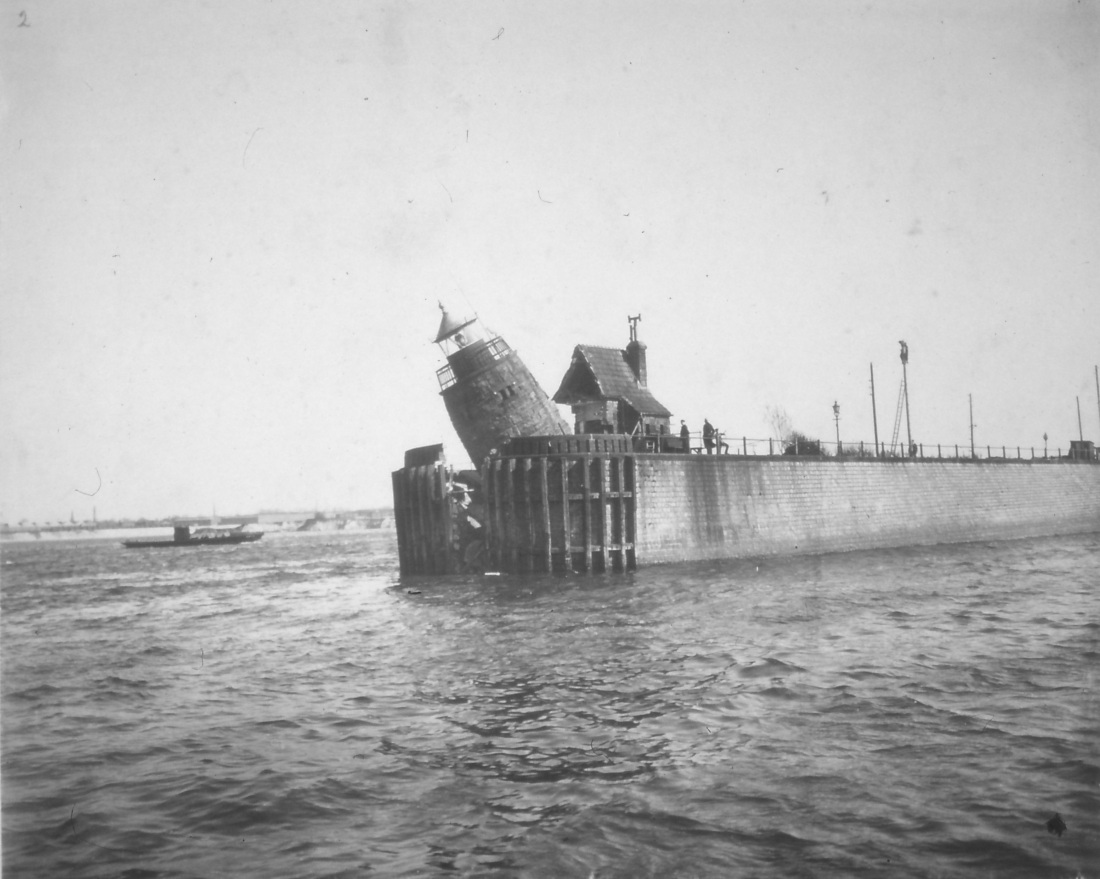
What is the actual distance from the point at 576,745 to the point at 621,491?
19.6 meters

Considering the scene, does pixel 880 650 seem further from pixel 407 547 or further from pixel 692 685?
pixel 407 547

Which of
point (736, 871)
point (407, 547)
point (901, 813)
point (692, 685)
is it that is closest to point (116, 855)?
point (736, 871)

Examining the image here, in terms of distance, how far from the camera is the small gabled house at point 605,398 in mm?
36031

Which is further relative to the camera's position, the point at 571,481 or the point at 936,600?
the point at 571,481

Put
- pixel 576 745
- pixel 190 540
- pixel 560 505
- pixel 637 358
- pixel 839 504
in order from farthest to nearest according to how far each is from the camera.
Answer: pixel 190 540, pixel 637 358, pixel 839 504, pixel 560 505, pixel 576 745

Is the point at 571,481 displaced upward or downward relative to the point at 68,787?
upward

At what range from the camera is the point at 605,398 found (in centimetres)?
3591

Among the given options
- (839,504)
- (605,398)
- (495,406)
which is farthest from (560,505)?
(839,504)

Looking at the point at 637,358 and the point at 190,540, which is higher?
the point at 637,358

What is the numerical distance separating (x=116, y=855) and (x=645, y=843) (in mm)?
3871

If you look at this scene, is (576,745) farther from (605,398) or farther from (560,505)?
(605,398)

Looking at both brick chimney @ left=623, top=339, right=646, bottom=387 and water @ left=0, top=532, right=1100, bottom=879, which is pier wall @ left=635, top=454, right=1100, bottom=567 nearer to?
brick chimney @ left=623, top=339, right=646, bottom=387

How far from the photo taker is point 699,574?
1018 inches

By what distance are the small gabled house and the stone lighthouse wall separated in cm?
423
